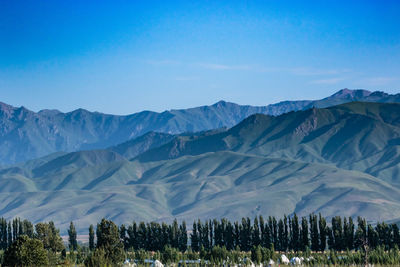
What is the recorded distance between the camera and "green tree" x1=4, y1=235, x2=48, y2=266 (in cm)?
10125

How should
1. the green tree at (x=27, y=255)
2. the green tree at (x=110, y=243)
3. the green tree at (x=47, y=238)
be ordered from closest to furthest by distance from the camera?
the green tree at (x=27, y=255) → the green tree at (x=110, y=243) → the green tree at (x=47, y=238)

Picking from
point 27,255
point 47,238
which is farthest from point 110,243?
point 47,238

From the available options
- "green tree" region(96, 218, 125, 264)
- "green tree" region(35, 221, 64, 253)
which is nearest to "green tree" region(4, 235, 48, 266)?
"green tree" region(96, 218, 125, 264)

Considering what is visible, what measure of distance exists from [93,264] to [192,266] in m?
37.5

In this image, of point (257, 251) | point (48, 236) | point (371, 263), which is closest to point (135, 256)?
point (48, 236)

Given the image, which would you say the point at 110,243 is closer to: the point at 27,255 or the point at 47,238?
the point at 27,255

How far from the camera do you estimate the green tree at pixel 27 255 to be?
101 metres

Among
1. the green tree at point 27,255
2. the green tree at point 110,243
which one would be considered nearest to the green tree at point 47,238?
the green tree at point 110,243

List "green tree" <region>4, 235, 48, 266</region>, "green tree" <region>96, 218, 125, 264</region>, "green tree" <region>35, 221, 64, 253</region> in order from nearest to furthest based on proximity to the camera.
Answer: "green tree" <region>4, 235, 48, 266</region> < "green tree" <region>96, 218, 125, 264</region> < "green tree" <region>35, 221, 64, 253</region>

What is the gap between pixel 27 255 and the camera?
10131 cm

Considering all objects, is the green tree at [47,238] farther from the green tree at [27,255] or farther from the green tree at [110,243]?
the green tree at [27,255]

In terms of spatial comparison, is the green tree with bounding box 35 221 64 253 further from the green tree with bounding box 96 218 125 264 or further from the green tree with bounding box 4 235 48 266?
the green tree with bounding box 4 235 48 266


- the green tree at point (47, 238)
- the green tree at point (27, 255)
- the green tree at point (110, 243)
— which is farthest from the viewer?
the green tree at point (47, 238)

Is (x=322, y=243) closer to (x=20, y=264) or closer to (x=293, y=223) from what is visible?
(x=293, y=223)
